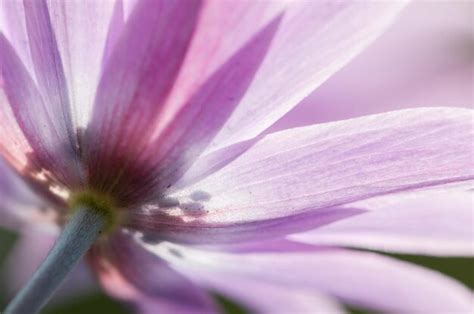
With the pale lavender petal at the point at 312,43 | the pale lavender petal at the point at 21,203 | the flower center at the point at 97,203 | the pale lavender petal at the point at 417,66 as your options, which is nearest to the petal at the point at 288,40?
the pale lavender petal at the point at 312,43

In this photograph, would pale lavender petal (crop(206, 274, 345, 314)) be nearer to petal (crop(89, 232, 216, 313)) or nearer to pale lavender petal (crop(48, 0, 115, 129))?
petal (crop(89, 232, 216, 313))

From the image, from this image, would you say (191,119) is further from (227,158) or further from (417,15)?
(417,15)

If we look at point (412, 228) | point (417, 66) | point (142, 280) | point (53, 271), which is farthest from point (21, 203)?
point (417, 66)

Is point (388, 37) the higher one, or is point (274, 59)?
point (388, 37)

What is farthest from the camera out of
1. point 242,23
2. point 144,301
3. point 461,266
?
point 461,266

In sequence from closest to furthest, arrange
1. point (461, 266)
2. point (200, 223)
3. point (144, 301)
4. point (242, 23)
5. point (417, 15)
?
point (242, 23), point (200, 223), point (144, 301), point (417, 15), point (461, 266)

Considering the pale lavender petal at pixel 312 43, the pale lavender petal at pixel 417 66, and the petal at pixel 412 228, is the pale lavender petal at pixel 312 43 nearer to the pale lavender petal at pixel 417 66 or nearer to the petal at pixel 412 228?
the petal at pixel 412 228

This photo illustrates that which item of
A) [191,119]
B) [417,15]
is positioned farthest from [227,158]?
[417,15]

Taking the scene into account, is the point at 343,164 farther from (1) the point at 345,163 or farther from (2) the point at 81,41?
(2) the point at 81,41
